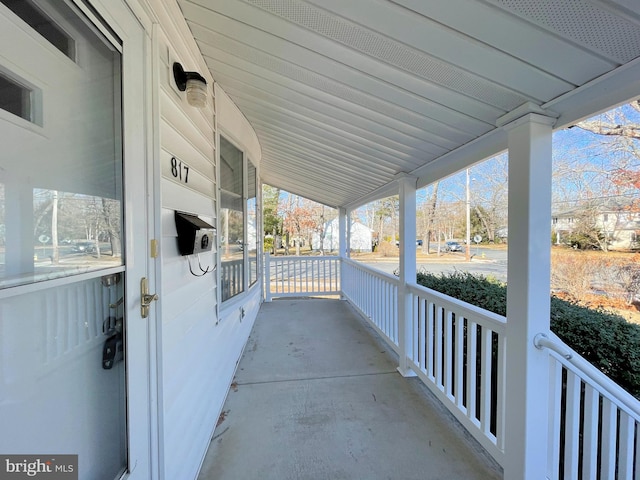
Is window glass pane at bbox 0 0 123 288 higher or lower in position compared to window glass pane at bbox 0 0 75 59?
lower

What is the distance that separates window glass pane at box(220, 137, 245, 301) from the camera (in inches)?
100

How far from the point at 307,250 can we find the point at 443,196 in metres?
10.6

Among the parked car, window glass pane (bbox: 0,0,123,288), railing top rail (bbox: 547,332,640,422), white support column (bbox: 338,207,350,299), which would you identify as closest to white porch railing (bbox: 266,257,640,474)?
railing top rail (bbox: 547,332,640,422)

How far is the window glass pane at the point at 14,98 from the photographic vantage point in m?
0.63

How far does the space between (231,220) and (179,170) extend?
4.02ft

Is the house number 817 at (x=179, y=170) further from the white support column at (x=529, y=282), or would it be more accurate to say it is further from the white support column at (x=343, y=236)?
the white support column at (x=343, y=236)

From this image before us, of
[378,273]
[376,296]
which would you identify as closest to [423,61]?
[378,273]

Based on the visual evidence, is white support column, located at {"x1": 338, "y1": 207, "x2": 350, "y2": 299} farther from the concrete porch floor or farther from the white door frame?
the white door frame

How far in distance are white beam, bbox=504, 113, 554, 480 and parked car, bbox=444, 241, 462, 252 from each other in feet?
30.3

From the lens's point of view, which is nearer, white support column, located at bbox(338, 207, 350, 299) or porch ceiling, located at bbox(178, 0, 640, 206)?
porch ceiling, located at bbox(178, 0, 640, 206)

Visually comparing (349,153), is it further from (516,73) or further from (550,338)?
(550,338)

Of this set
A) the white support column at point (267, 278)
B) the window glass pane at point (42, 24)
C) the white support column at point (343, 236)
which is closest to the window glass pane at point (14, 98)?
the window glass pane at point (42, 24)

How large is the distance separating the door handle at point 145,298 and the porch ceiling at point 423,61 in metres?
1.36

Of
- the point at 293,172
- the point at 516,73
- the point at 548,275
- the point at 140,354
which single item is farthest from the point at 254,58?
the point at 293,172
